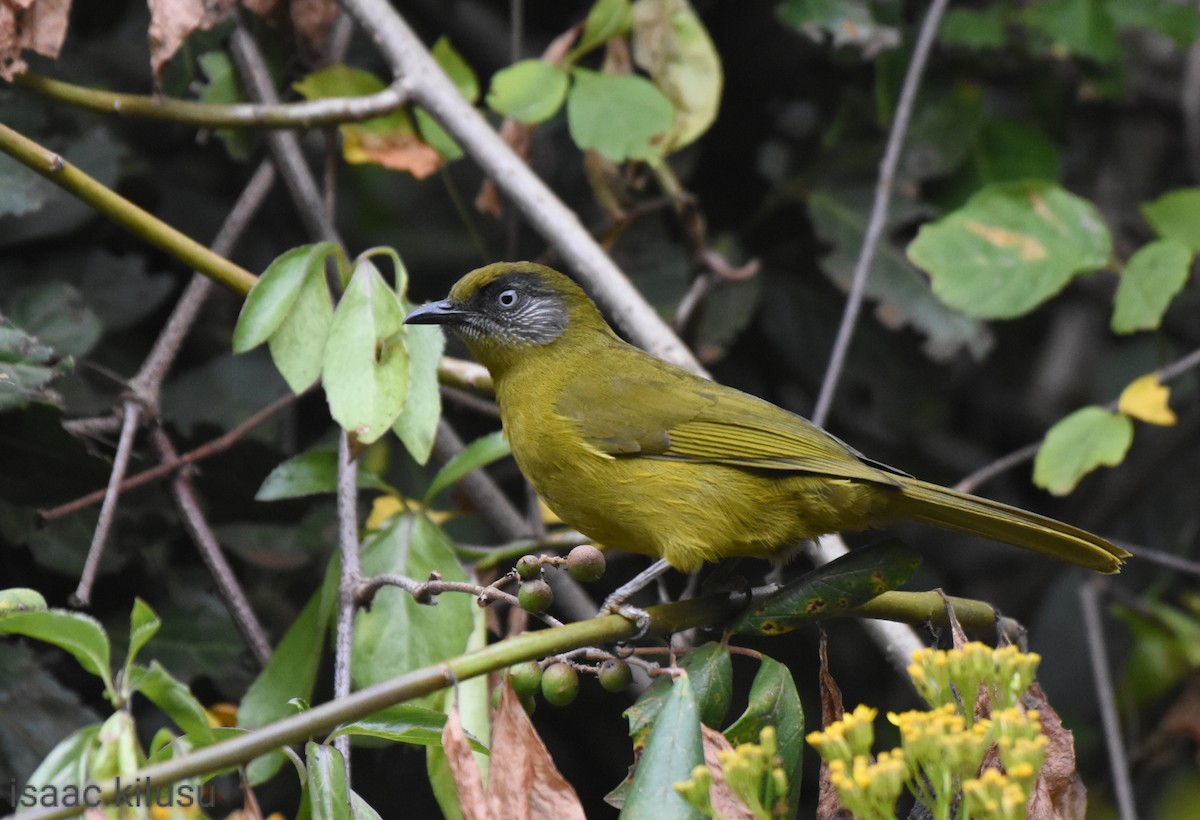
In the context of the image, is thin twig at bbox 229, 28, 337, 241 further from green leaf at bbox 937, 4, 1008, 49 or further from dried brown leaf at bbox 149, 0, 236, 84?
green leaf at bbox 937, 4, 1008, 49

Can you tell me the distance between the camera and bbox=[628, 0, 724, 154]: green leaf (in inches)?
143

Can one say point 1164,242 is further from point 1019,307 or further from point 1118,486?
point 1118,486

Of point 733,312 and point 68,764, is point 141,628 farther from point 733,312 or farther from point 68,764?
point 733,312

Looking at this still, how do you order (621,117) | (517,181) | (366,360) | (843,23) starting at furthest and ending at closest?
(843,23)
(621,117)
(517,181)
(366,360)

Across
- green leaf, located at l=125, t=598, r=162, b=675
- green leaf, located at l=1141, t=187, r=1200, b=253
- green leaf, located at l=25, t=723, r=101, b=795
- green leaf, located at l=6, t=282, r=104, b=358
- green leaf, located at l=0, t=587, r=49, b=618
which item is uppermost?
green leaf, located at l=1141, t=187, r=1200, b=253

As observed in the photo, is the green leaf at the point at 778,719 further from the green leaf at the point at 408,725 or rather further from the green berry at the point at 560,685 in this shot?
the green leaf at the point at 408,725

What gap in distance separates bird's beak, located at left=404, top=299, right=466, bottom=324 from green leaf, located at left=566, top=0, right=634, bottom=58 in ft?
2.86

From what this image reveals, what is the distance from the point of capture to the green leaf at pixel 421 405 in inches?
97.4

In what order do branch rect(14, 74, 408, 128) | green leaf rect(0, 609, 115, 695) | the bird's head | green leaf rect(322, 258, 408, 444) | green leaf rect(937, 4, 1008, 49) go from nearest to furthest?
green leaf rect(0, 609, 115, 695) → green leaf rect(322, 258, 408, 444) → branch rect(14, 74, 408, 128) → the bird's head → green leaf rect(937, 4, 1008, 49)

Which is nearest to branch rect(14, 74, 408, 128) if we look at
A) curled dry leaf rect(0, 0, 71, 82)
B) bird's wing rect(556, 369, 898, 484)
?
curled dry leaf rect(0, 0, 71, 82)

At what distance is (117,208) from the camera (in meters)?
2.71

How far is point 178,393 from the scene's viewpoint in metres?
3.68

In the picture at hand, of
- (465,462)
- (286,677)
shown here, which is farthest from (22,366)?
(465,462)

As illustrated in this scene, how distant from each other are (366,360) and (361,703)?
0.96m
